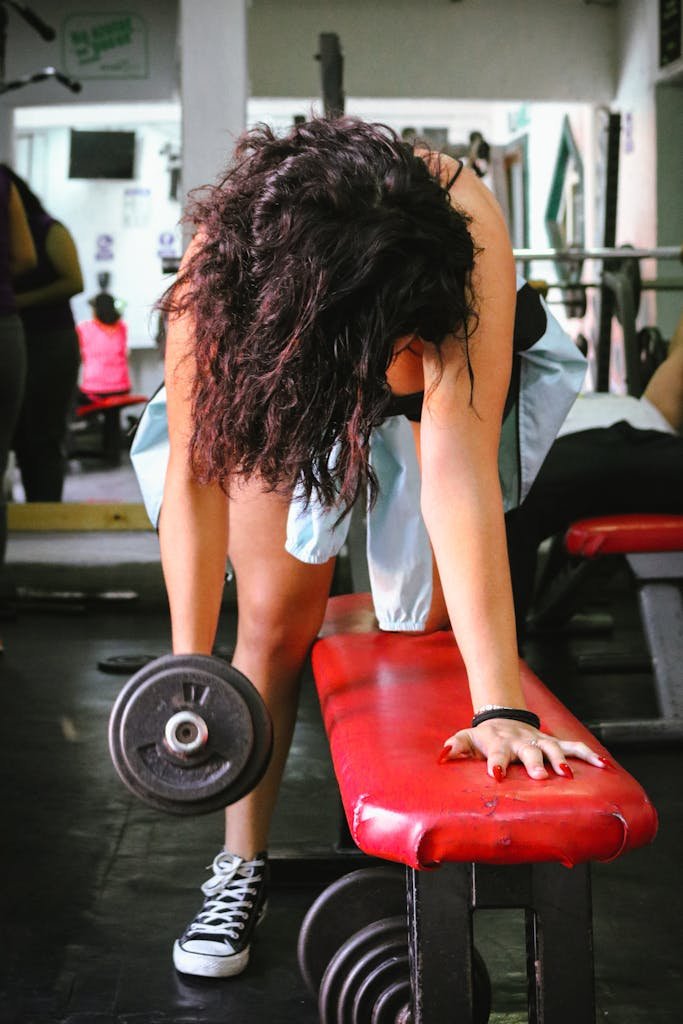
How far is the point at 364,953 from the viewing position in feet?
4.06

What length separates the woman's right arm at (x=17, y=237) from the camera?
321 cm

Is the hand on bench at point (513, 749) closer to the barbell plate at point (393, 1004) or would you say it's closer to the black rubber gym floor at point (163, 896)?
the barbell plate at point (393, 1004)

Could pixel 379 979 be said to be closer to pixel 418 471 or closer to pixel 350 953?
pixel 350 953

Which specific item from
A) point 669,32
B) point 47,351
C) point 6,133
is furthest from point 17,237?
point 669,32

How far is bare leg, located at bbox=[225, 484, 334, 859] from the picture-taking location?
1567 mm

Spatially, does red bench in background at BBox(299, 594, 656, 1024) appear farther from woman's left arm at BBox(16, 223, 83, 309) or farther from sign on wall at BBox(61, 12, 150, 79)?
sign on wall at BBox(61, 12, 150, 79)

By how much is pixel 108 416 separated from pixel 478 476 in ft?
20.1

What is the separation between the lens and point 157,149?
7.47 m

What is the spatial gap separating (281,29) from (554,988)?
235 inches

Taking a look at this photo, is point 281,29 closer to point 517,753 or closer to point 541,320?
point 541,320

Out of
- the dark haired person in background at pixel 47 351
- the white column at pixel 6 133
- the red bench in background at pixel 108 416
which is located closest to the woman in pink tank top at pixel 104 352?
the red bench in background at pixel 108 416

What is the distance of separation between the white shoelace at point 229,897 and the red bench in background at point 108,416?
220 inches

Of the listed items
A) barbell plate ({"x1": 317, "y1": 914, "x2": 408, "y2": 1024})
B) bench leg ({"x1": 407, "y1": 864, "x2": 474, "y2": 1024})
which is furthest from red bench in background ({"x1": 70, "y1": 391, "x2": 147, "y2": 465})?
bench leg ({"x1": 407, "y1": 864, "x2": 474, "y2": 1024})

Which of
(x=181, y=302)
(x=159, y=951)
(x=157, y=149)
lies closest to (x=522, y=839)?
(x=181, y=302)
